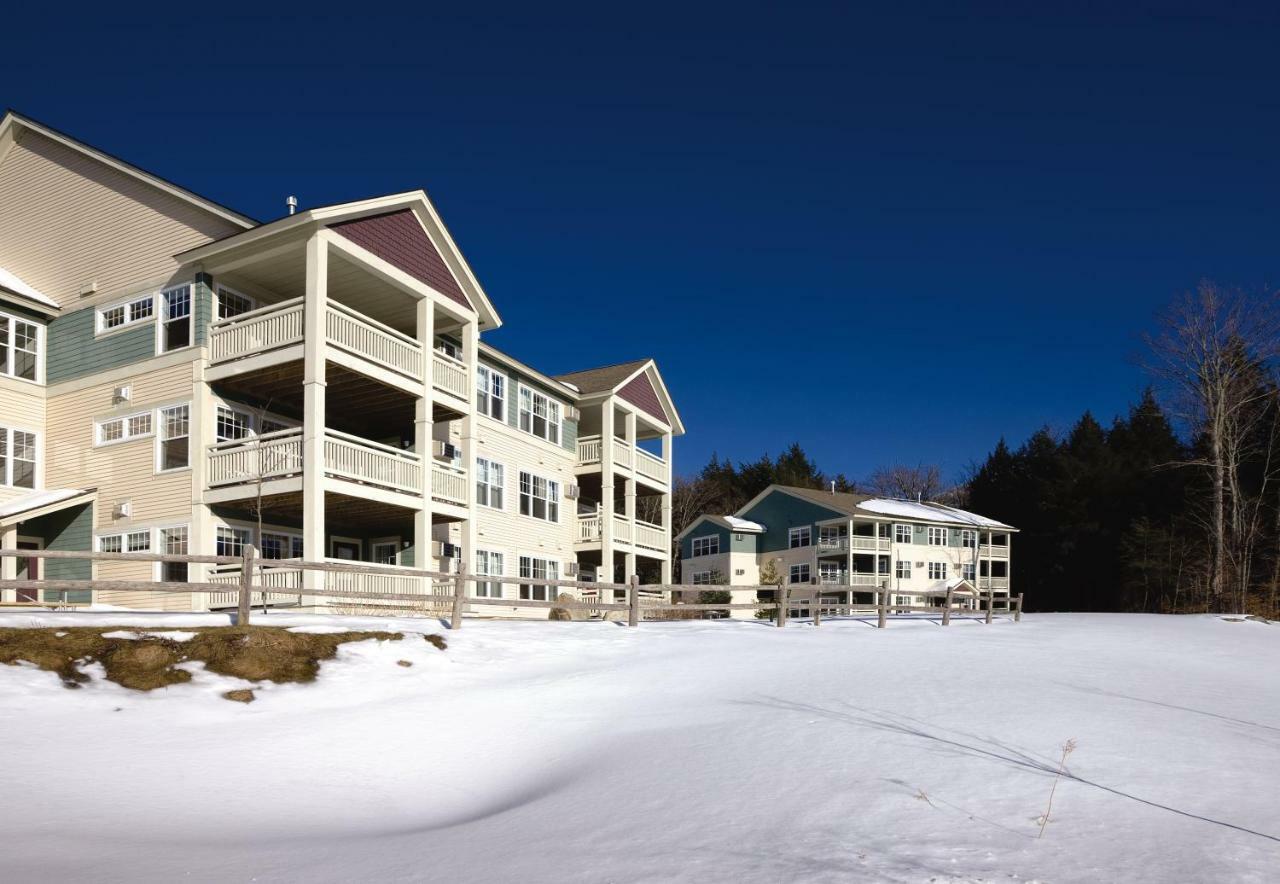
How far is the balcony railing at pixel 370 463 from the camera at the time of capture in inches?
901

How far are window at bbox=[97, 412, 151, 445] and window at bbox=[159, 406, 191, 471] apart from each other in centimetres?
52

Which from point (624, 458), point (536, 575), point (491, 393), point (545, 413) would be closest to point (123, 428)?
point (491, 393)

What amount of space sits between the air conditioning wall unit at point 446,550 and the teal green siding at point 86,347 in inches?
353

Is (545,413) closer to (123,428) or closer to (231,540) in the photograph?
(231,540)

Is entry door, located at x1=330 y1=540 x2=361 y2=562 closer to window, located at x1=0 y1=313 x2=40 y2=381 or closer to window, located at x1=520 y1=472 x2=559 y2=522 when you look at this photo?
window, located at x1=520 y1=472 x2=559 y2=522

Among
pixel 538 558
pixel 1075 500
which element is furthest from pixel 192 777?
pixel 1075 500

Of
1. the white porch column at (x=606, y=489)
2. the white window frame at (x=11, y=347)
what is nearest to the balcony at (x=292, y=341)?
the white window frame at (x=11, y=347)

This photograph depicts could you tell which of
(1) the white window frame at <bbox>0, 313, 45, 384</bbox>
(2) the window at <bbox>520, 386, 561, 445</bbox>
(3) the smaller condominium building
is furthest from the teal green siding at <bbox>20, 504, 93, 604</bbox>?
(3) the smaller condominium building

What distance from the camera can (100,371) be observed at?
25266mm

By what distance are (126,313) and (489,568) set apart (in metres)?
12.6

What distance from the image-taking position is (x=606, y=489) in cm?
3672

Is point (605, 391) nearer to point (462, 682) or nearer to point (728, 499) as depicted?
point (462, 682)

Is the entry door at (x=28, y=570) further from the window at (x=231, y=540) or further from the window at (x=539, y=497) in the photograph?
the window at (x=539, y=497)

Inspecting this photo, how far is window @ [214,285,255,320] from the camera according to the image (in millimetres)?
24078
